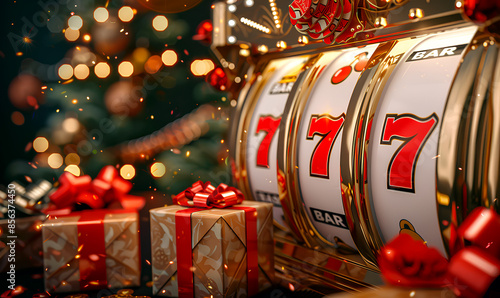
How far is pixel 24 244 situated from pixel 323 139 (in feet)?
3.10

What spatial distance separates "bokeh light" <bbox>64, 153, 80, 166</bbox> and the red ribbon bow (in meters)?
0.52

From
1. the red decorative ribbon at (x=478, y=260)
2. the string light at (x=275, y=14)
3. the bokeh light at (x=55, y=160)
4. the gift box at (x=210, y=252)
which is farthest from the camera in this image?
the bokeh light at (x=55, y=160)

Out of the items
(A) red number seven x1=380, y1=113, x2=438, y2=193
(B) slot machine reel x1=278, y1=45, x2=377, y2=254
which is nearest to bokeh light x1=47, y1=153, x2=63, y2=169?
(B) slot machine reel x1=278, y1=45, x2=377, y2=254

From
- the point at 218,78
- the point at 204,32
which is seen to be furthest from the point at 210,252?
the point at 204,32

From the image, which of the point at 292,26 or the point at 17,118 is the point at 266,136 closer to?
the point at 292,26

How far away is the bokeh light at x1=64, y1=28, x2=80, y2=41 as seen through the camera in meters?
1.48

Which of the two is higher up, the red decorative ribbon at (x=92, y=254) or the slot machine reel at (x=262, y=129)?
the slot machine reel at (x=262, y=129)

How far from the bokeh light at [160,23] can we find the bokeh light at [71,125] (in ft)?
1.51

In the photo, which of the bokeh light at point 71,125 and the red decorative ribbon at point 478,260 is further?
the bokeh light at point 71,125

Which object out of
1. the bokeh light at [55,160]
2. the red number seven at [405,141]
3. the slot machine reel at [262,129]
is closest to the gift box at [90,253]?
the bokeh light at [55,160]

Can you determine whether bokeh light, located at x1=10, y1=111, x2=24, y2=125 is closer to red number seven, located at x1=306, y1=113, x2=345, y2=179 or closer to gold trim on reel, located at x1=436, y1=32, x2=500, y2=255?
red number seven, located at x1=306, y1=113, x2=345, y2=179

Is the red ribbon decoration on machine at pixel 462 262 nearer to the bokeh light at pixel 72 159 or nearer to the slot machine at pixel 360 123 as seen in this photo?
the slot machine at pixel 360 123

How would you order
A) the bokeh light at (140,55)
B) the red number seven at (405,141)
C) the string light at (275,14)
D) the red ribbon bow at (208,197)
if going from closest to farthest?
the red number seven at (405,141) < the red ribbon bow at (208,197) < the string light at (275,14) < the bokeh light at (140,55)

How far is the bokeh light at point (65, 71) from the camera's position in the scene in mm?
1483
